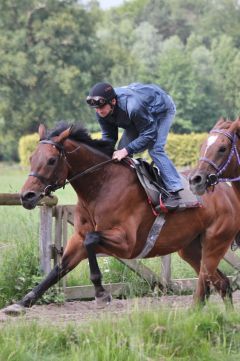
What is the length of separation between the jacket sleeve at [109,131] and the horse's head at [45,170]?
70cm

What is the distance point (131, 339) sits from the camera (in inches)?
212

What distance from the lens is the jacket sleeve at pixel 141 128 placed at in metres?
7.53

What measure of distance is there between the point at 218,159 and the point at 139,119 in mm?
995

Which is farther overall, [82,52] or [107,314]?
[82,52]

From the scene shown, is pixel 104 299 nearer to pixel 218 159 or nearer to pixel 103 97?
pixel 218 159

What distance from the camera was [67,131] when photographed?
7.29 metres

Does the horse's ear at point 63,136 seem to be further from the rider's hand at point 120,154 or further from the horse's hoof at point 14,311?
the horse's hoof at point 14,311

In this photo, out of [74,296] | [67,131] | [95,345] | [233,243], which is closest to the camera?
[95,345]

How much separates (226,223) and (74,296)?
2181mm

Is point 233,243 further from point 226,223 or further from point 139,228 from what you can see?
point 139,228

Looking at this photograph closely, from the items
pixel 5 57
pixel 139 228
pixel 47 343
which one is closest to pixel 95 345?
pixel 47 343

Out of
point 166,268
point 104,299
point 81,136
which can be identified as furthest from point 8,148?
point 104,299

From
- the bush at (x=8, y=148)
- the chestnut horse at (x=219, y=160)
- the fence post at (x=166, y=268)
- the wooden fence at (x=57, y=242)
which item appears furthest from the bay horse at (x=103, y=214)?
the bush at (x=8, y=148)

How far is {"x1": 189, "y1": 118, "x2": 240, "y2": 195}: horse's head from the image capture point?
22.6 feet
